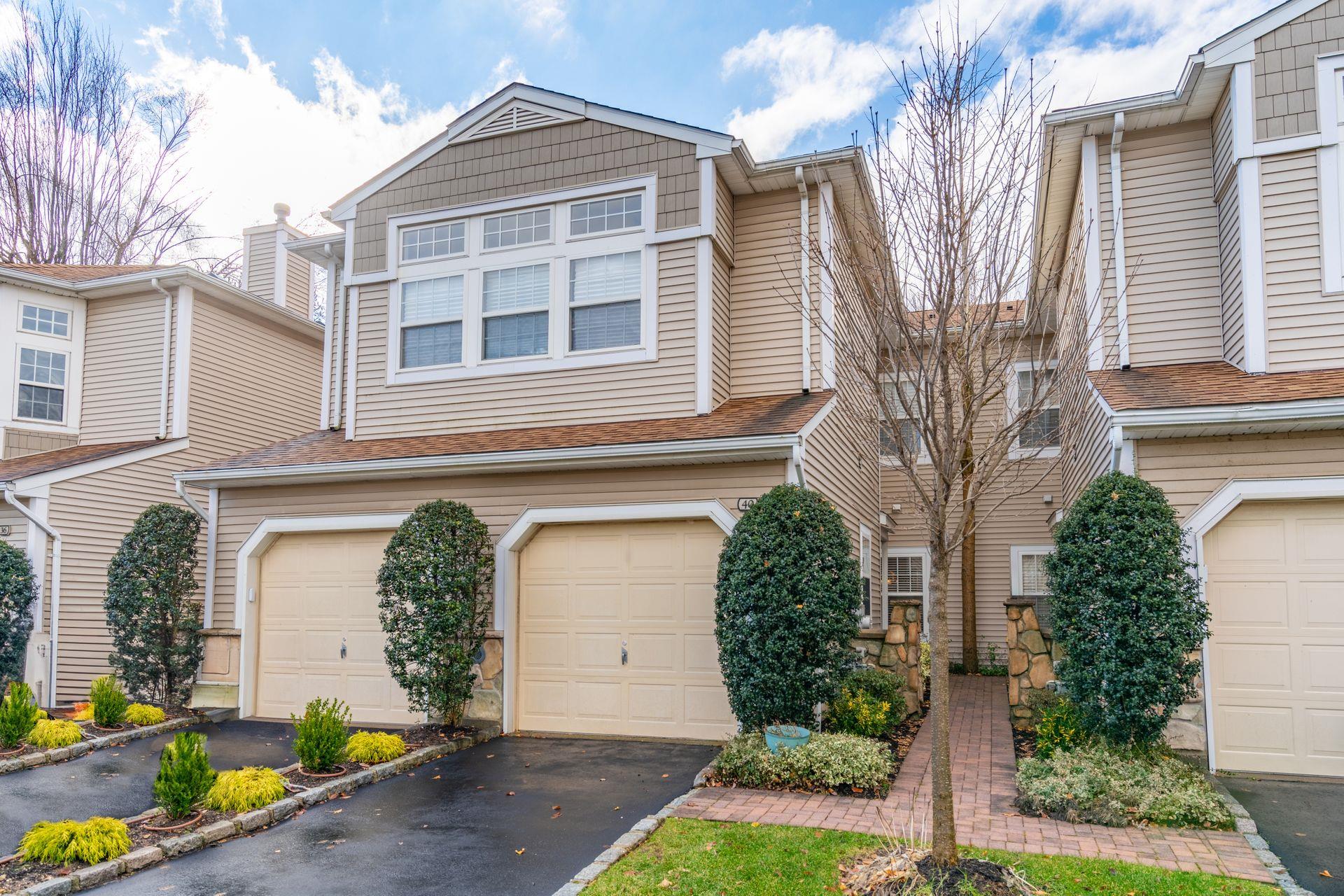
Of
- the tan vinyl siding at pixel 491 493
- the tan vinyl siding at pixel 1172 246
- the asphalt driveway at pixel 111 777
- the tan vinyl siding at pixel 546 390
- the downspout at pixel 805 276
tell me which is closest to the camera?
the asphalt driveway at pixel 111 777

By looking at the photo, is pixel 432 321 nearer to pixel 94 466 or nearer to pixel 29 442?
pixel 94 466

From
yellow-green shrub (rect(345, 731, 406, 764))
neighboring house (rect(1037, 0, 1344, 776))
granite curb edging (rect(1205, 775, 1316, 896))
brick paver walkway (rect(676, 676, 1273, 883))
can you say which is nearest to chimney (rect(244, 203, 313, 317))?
yellow-green shrub (rect(345, 731, 406, 764))

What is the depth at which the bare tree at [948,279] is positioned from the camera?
189 inches

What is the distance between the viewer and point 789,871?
198 inches

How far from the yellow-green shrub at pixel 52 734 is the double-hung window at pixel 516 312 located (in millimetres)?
5739

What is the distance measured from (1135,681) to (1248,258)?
447cm

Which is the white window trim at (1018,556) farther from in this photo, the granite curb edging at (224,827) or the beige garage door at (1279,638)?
the granite curb edging at (224,827)

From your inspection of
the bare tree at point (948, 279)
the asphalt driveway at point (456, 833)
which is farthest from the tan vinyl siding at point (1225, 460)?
the asphalt driveway at point (456, 833)

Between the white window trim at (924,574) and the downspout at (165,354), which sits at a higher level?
the downspout at (165,354)

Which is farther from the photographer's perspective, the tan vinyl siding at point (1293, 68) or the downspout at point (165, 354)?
the downspout at point (165, 354)

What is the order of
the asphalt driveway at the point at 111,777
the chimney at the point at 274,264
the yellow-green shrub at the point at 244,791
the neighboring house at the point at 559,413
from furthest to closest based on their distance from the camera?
the chimney at the point at 274,264 → the neighboring house at the point at 559,413 → the asphalt driveway at the point at 111,777 → the yellow-green shrub at the point at 244,791

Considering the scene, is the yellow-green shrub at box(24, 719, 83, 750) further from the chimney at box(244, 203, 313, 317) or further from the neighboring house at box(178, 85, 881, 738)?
the chimney at box(244, 203, 313, 317)

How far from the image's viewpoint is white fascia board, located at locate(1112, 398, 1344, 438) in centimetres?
701

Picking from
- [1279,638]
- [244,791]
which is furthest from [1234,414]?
[244,791]
